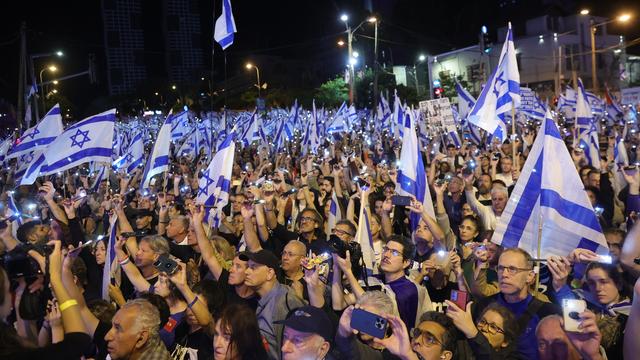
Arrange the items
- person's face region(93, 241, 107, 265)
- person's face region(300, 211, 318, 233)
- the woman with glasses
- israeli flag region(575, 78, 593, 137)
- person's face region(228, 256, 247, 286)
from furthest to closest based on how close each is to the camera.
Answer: israeli flag region(575, 78, 593, 137) → person's face region(300, 211, 318, 233) → person's face region(93, 241, 107, 265) → person's face region(228, 256, 247, 286) → the woman with glasses

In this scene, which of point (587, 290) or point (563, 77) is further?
point (563, 77)

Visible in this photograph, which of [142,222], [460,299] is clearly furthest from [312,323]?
[142,222]

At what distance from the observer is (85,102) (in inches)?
2820

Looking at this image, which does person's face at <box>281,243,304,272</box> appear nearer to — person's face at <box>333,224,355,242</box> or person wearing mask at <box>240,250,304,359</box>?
person wearing mask at <box>240,250,304,359</box>

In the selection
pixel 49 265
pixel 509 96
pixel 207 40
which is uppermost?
pixel 207 40

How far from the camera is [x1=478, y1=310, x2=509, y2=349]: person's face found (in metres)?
3.78

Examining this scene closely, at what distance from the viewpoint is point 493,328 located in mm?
3801

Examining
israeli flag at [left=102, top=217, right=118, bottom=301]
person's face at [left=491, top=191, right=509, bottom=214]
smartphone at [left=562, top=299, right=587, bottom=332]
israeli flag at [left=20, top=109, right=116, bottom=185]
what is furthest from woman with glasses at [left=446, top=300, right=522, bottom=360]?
israeli flag at [left=20, top=109, right=116, bottom=185]

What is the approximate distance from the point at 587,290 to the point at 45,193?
5989 millimetres

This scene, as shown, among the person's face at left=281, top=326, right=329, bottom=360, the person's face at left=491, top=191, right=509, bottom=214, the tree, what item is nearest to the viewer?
the person's face at left=281, top=326, right=329, bottom=360

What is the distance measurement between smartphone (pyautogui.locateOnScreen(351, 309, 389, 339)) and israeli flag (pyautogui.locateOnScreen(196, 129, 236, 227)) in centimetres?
502

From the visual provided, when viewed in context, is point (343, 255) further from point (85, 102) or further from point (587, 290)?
point (85, 102)

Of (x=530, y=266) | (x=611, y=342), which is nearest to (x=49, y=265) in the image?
(x=530, y=266)

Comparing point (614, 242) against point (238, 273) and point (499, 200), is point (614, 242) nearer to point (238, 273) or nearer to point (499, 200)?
point (499, 200)
